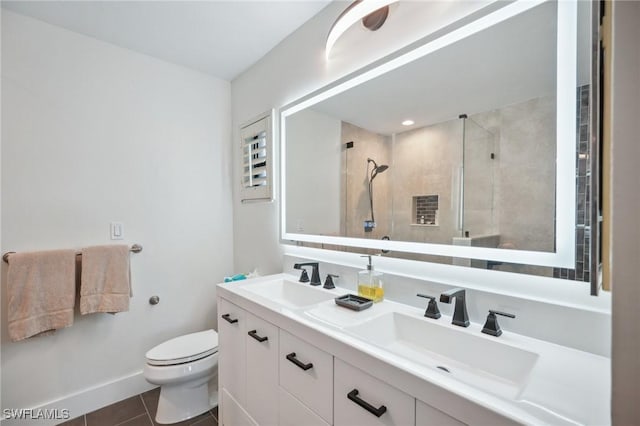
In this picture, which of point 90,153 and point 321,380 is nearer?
point 321,380

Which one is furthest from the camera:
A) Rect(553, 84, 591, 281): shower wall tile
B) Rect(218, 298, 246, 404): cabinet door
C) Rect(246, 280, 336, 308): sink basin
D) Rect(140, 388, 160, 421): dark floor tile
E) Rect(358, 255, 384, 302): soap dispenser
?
Rect(140, 388, 160, 421): dark floor tile

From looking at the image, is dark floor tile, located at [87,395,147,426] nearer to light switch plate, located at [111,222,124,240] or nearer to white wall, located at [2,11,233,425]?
white wall, located at [2,11,233,425]

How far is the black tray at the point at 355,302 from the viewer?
1.12 metres

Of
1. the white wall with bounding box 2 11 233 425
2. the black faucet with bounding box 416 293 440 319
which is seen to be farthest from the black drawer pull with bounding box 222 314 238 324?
the white wall with bounding box 2 11 233 425

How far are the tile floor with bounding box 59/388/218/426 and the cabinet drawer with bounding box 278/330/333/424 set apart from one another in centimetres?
113

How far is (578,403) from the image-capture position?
0.58 m

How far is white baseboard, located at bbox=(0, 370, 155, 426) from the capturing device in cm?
170

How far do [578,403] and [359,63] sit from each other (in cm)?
145

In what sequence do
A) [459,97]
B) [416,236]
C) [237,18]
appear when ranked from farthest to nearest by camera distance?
[237,18], [416,236], [459,97]

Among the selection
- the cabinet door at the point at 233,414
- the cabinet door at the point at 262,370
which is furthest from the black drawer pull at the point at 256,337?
the cabinet door at the point at 233,414

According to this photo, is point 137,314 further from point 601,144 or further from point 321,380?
point 601,144

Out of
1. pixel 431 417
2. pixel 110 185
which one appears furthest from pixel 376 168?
pixel 110 185

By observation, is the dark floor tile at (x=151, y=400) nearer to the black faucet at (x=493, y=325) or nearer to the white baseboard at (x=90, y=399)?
the white baseboard at (x=90, y=399)

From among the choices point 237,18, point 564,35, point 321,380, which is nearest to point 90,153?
point 237,18
